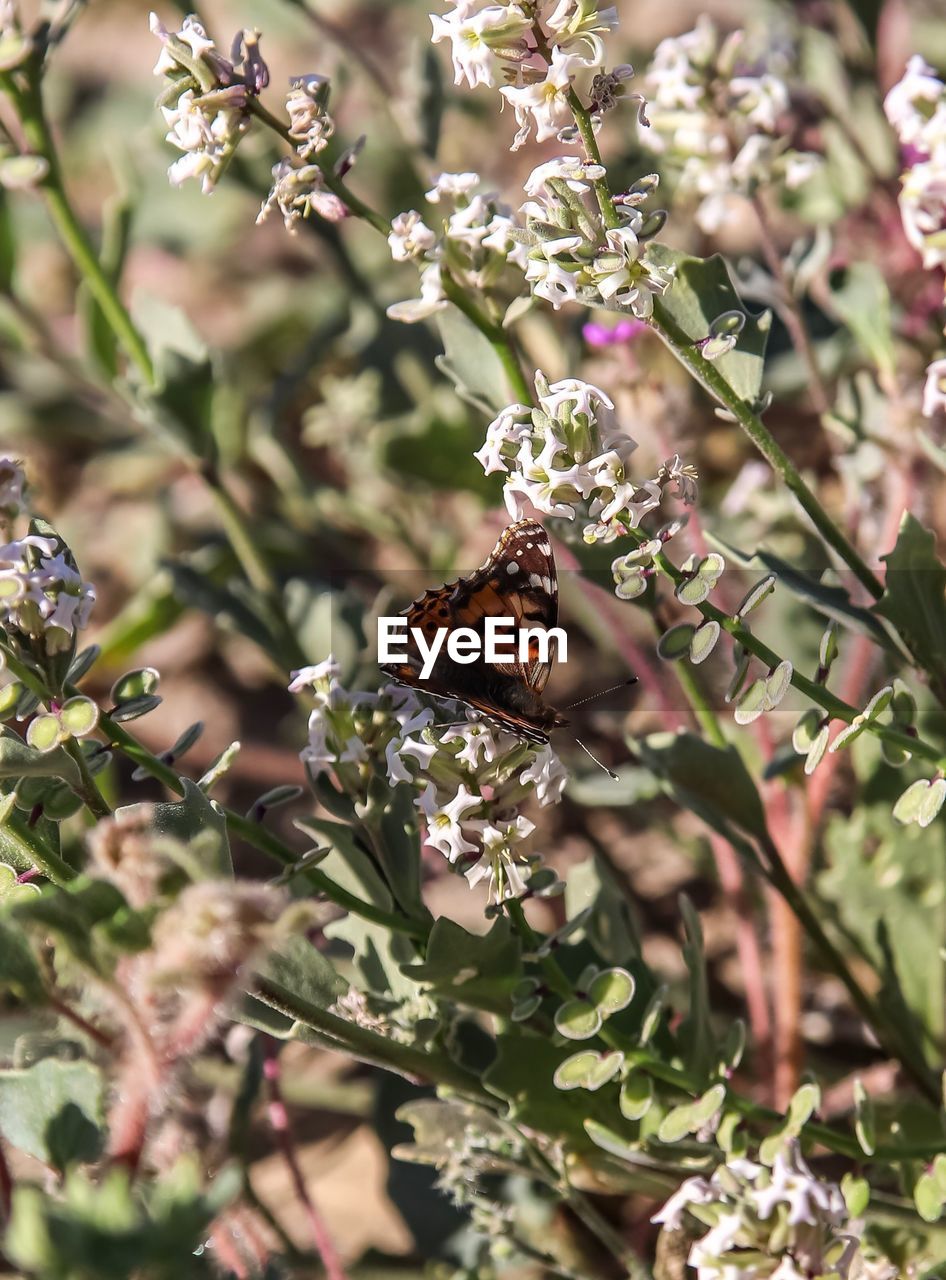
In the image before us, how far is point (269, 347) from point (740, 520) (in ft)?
4.19

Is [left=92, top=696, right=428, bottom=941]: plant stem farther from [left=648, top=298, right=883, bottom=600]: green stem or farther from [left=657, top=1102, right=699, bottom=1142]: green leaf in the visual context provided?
[left=648, top=298, right=883, bottom=600]: green stem

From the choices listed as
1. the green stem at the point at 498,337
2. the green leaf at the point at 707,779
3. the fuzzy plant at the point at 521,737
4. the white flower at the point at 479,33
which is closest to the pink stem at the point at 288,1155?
the fuzzy plant at the point at 521,737

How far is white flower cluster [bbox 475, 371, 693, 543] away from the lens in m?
0.88

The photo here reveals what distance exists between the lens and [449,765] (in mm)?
959

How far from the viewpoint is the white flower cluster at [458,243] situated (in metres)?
0.99

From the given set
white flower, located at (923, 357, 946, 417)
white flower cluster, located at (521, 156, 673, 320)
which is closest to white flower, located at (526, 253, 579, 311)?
white flower cluster, located at (521, 156, 673, 320)

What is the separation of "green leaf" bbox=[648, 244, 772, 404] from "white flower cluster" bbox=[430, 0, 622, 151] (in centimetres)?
17

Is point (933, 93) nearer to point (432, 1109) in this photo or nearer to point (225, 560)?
point (432, 1109)

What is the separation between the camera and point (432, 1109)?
1.18 metres

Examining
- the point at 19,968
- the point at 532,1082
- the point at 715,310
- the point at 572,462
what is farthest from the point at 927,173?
the point at 19,968

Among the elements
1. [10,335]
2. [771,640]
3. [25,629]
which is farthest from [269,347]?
[25,629]

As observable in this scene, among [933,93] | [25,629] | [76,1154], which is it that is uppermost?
[933,93]

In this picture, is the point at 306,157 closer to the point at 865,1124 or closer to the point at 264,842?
the point at 264,842

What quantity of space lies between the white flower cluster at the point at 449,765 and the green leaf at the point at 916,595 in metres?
0.31
